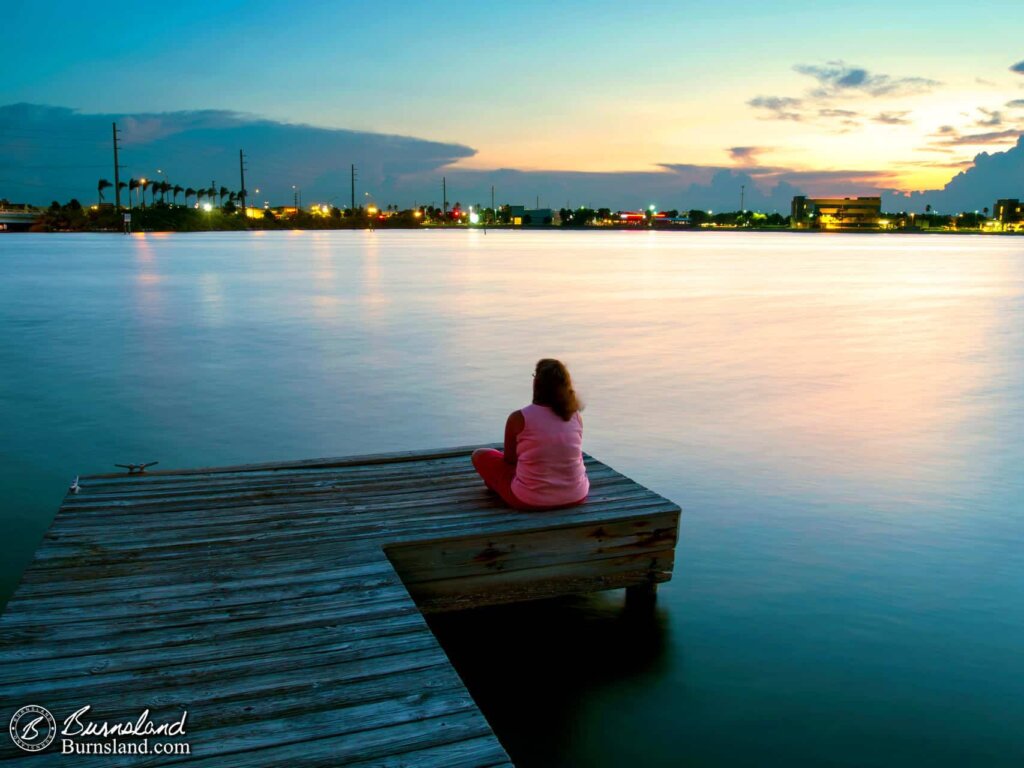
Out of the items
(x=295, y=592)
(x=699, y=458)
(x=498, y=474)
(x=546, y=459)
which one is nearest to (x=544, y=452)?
(x=546, y=459)

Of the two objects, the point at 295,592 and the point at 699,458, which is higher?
the point at 295,592

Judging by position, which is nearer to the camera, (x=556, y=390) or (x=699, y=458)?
(x=556, y=390)

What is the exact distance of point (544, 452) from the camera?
6539mm

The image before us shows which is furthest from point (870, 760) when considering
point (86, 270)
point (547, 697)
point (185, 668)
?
point (86, 270)

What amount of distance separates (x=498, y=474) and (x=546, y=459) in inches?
18.6

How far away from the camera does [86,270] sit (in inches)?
1848

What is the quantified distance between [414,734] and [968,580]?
19.9 feet

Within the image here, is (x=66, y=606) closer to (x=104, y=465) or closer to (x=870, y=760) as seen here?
(x=870, y=760)

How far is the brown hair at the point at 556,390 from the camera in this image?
21.1 feet
